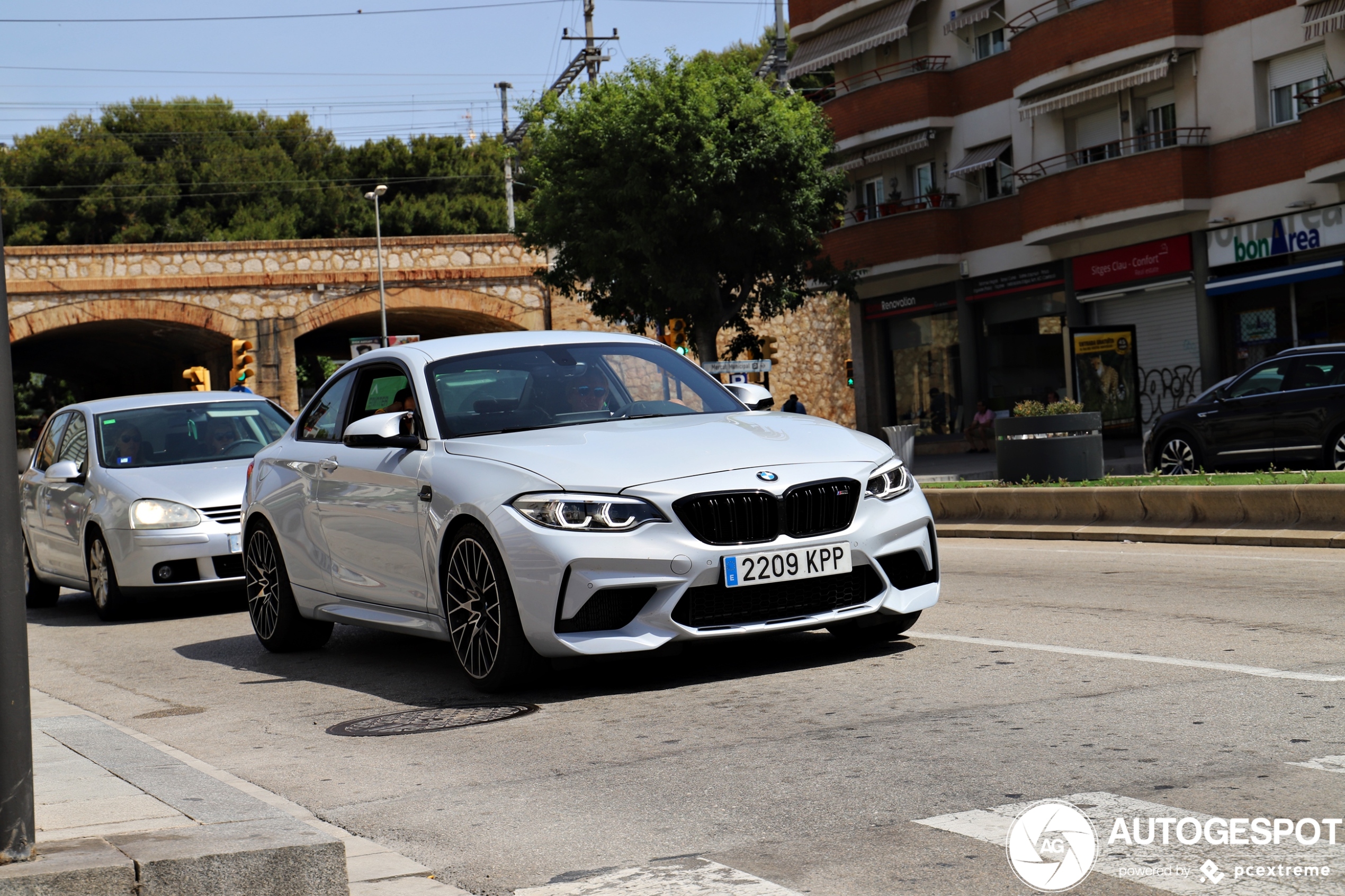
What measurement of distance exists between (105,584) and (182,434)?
56.7 inches

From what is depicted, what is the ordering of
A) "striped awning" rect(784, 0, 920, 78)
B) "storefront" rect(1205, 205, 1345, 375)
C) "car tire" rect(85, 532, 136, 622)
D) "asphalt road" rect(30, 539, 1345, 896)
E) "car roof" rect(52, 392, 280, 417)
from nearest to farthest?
1. "asphalt road" rect(30, 539, 1345, 896)
2. "car tire" rect(85, 532, 136, 622)
3. "car roof" rect(52, 392, 280, 417)
4. "storefront" rect(1205, 205, 1345, 375)
5. "striped awning" rect(784, 0, 920, 78)

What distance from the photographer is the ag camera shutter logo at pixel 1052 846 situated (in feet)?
12.1

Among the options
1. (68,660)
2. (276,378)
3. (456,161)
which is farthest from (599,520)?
(456,161)

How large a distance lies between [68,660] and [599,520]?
5204 mm

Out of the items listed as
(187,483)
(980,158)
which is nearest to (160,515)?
(187,483)

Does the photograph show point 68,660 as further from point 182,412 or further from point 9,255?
point 9,255

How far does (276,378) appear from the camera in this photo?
48.2 m

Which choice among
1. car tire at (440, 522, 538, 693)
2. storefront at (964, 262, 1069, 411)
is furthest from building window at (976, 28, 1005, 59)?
car tire at (440, 522, 538, 693)

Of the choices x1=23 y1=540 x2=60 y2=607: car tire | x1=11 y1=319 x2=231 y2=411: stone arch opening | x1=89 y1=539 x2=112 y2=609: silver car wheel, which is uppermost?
x1=11 y1=319 x2=231 y2=411: stone arch opening

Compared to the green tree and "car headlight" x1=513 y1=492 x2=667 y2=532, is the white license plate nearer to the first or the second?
"car headlight" x1=513 y1=492 x2=667 y2=532

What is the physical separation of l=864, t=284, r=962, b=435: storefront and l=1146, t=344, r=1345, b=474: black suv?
16.1 metres

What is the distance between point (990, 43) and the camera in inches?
1324

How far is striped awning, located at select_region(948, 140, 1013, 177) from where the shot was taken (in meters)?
32.8

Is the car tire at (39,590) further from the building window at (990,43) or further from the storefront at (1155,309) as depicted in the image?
the building window at (990,43)
